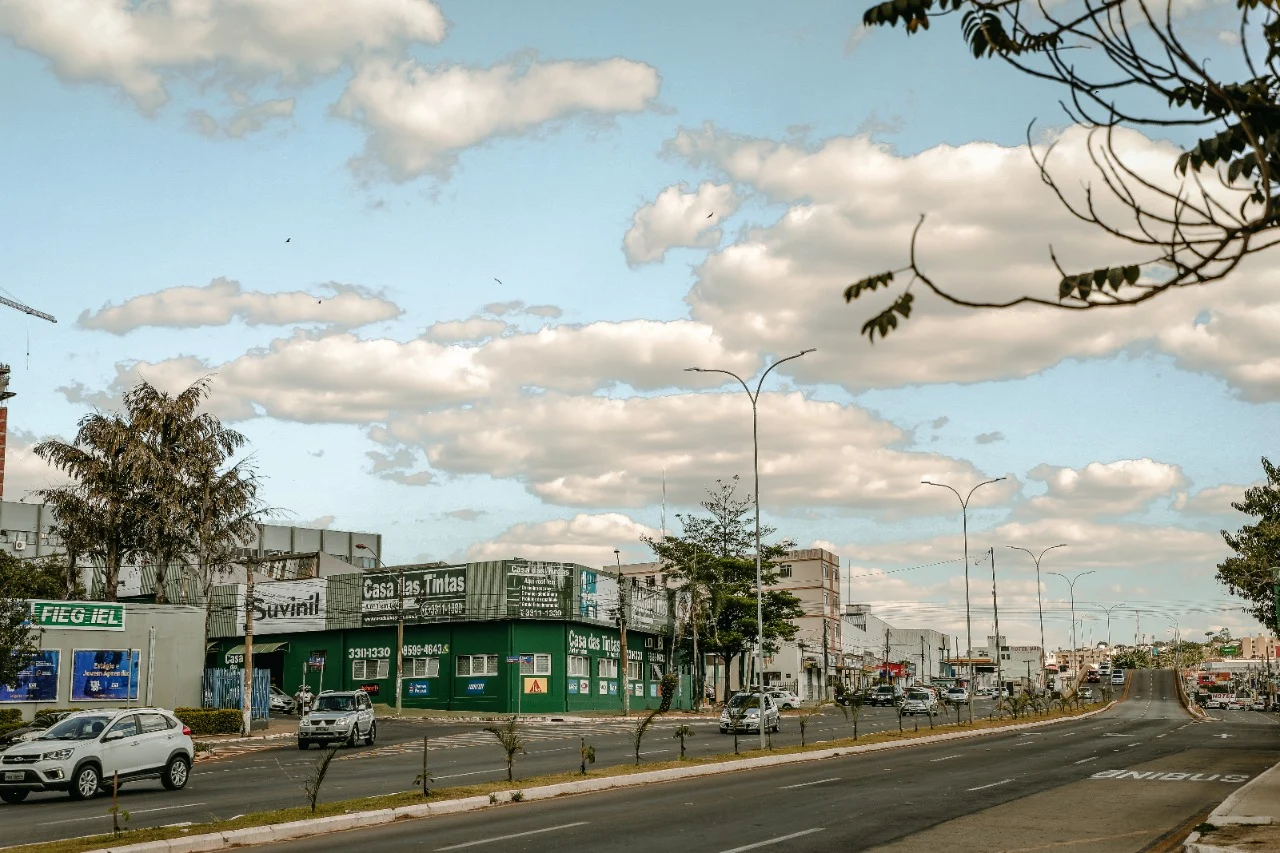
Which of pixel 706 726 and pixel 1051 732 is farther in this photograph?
pixel 706 726

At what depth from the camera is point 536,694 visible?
224ft

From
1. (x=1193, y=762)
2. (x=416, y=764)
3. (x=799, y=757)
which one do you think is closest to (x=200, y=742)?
(x=416, y=764)

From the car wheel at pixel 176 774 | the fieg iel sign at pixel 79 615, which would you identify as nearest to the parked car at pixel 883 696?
the fieg iel sign at pixel 79 615

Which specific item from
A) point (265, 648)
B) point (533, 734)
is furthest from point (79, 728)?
point (265, 648)

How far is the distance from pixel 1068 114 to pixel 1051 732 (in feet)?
164

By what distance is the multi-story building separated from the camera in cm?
11194

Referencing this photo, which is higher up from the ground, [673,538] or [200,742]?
[673,538]

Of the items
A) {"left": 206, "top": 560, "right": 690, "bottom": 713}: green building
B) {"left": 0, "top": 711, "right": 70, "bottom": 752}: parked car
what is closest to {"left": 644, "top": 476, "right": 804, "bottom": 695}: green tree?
{"left": 206, "top": 560, "right": 690, "bottom": 713}: green building

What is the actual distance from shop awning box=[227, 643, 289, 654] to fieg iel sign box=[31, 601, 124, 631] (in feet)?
82.7

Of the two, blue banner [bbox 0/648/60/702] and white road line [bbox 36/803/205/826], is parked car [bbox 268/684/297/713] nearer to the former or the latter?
blue banner [bbox 0/648/60/702]

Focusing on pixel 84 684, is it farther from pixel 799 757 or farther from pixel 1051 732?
→ pixel 1051 732

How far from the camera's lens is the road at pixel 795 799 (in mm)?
17156

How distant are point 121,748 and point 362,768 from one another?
337 inches

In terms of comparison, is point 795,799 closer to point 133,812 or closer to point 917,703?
point 133,812
